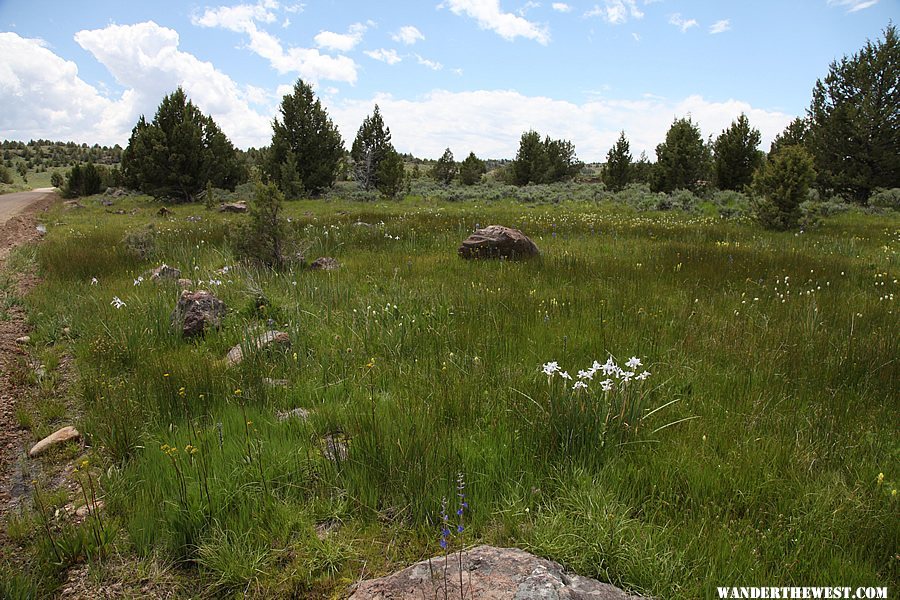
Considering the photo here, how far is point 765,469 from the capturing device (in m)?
2.75

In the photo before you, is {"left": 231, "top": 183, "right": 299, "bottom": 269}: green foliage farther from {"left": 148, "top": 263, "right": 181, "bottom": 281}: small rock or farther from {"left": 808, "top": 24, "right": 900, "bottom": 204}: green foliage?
{"left": 808, "top": 24, "right": 900, "bottom": 204}: green foliage

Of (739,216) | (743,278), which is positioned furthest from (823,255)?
(739,216)

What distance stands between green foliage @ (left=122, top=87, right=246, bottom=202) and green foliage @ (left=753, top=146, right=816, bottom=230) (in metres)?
29.7

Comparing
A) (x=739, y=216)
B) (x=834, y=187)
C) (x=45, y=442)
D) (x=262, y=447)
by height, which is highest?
(x=834, y=187)

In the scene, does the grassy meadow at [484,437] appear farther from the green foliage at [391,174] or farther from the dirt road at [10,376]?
the green foliage at [391,174]

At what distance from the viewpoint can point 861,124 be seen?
67.2 feet

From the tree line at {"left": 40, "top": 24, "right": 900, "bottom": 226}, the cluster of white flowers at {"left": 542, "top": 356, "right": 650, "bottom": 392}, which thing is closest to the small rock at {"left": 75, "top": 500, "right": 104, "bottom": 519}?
the cluster of white flowers at {"left": 542, "top": 356, "right": 650, "bottom": 392}

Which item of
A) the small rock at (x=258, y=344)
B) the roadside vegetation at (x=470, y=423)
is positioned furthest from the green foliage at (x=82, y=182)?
the small rock at (x=258, y=344)

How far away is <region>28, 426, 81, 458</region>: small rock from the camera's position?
3.42 metres

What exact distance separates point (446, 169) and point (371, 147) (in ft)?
40.9

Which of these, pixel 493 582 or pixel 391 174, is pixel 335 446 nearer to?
pixel 493 582

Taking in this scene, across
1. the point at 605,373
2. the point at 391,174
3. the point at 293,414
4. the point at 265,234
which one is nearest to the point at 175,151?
the point at 391,174

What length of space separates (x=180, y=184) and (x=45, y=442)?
29960 mm

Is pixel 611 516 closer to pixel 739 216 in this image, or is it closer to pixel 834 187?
pixel 739 216
